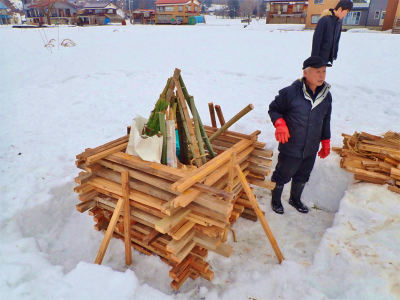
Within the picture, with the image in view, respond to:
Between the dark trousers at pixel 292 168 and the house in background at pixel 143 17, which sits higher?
the house in background at pixel 143 17

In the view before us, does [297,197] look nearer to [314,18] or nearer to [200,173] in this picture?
[200,173]

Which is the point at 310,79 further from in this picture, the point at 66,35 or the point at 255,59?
the point at 66,35

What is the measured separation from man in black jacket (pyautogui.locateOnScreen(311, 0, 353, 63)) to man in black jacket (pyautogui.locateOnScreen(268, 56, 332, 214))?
204cm

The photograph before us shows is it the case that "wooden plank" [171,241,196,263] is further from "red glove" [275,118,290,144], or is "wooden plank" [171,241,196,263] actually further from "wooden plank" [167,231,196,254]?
"red glove" [275,118,290,144]

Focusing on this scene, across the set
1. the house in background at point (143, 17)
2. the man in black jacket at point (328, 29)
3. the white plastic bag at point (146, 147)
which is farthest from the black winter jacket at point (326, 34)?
the house in background at point (143, 17)

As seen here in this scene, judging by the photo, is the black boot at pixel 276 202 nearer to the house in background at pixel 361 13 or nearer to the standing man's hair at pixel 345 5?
the standing man's hair at pixel 345 5

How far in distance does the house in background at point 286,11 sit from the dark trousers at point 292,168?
3989cm

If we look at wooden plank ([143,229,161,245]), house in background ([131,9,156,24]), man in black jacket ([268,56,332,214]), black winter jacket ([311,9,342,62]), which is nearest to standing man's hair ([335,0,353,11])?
black winter jacket ([311,9,342,62])

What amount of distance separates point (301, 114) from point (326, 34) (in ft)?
8.56

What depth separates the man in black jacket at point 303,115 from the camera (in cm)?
367

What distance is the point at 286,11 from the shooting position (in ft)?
130

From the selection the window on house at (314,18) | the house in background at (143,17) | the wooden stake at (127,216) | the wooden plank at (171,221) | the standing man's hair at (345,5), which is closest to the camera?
the wooden plank at (171,221)

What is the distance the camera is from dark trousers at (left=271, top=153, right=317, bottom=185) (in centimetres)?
414

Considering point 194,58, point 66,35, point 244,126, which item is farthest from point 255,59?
point 66,35
